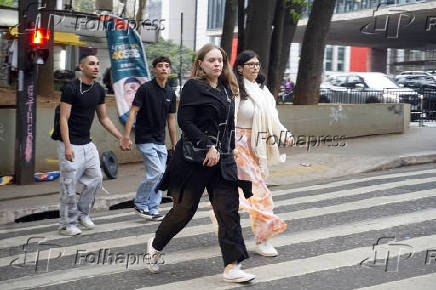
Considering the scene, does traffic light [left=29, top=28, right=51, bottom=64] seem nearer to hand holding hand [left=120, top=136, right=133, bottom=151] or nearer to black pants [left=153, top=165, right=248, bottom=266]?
hand holding hand [left=120, top=136, right=133, bottom=151]

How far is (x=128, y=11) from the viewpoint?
1073 inches

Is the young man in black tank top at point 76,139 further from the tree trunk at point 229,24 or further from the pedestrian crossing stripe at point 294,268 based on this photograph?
the tree trunk at point 229,24

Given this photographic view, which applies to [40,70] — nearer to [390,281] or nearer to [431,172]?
[431,172]

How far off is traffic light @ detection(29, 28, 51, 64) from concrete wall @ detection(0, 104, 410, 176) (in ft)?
4.09

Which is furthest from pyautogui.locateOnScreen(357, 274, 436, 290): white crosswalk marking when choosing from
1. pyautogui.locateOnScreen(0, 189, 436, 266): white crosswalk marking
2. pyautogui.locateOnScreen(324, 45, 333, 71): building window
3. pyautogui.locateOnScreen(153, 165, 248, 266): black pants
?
pyautogui.locateOnScreen(324, 45, 333, 71): building window

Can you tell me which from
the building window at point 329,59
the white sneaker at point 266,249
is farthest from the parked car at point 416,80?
the building window at point 329,59

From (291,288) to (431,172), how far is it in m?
6.80

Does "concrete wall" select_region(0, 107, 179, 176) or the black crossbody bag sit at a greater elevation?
the black crossbody bag

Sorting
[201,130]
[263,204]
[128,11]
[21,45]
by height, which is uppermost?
[128,11]

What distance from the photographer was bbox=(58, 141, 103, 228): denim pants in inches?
286

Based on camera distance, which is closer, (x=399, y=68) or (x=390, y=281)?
(x=390, y=281)

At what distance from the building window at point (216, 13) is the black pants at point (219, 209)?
68.7 m

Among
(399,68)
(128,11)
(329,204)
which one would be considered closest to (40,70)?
(329,204)

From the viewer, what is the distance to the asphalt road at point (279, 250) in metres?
5.45
